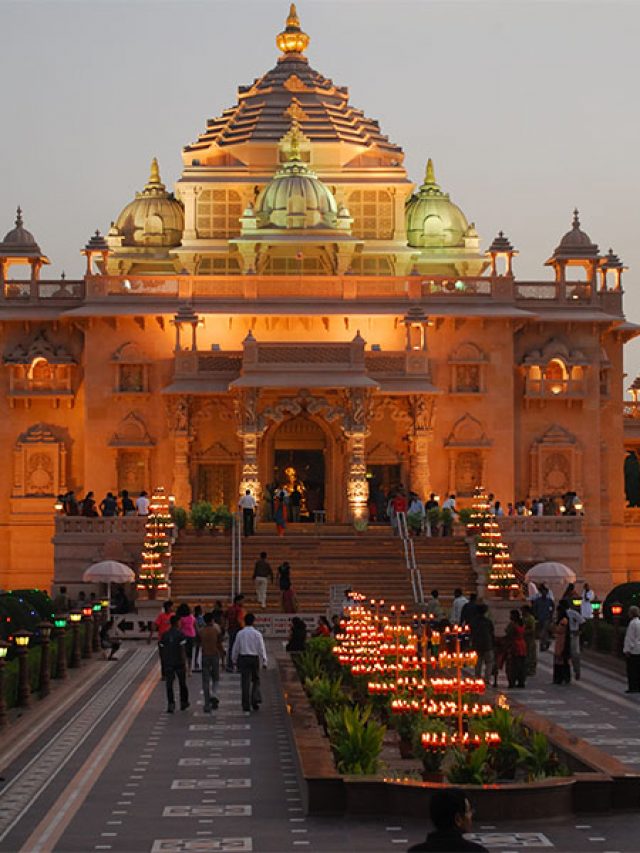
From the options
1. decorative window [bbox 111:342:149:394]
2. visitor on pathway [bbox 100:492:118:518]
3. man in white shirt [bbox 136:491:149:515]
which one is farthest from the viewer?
decorative window [bbox 111:342:149:394]

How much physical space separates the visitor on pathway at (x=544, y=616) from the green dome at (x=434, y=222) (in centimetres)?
2634

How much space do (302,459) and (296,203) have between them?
7806mm

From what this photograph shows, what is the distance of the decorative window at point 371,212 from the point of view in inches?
2557

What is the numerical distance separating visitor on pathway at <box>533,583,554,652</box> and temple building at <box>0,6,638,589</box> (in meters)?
16.4

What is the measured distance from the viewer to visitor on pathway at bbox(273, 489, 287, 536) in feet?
173

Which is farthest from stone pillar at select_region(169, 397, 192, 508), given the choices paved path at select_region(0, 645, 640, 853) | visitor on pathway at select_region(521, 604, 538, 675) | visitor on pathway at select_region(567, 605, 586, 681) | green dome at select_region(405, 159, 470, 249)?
paved path at select_region(0, 645, 640, 853)

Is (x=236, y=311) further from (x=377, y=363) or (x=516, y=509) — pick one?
(x=516, y=509)

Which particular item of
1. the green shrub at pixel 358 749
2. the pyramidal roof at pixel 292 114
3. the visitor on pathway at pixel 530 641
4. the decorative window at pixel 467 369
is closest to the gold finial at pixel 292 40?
the pyramidal roof at pixel 292 114

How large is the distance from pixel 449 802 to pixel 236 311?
49145 millimetres

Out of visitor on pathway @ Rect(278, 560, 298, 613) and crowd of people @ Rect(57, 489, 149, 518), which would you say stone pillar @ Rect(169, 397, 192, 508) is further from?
visitor on pathway @ Rect(278, 560, 298, 613)

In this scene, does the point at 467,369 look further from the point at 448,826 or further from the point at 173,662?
the point at 448,826

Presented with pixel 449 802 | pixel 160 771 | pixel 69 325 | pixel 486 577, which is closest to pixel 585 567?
pixel 486 577

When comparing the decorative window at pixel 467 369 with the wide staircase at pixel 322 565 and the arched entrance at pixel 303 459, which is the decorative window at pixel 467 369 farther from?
the wide staircase at pixel 322 565

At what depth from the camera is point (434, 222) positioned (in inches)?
2638
